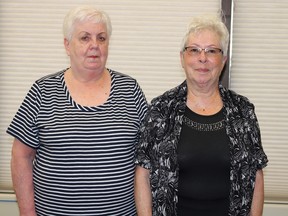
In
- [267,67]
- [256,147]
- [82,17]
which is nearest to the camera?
[82,17]

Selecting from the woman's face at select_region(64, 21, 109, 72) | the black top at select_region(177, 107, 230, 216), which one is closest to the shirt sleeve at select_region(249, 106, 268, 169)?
the black top at select_region(177, 107, 230, 216)

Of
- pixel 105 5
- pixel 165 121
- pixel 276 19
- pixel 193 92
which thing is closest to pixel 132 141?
pixel 165 121

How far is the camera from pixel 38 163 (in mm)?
1895

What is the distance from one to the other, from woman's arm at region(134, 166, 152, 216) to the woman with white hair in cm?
4

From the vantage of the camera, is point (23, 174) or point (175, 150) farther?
point (23, 174)

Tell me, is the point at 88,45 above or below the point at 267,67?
above

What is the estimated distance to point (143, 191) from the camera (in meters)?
1.90

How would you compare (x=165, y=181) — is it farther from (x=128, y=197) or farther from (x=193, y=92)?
(x=193, y=92)

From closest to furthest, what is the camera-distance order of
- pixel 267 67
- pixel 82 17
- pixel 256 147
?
pixel 82 17
pixel 256 147
pixel 267 67

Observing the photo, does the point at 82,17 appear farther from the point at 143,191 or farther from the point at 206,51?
the point at 143,191

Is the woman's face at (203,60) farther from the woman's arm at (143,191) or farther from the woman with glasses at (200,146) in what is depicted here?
the woman's arm at (143,191)

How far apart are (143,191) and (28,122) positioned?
642 mm

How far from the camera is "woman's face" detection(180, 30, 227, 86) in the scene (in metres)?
1.77

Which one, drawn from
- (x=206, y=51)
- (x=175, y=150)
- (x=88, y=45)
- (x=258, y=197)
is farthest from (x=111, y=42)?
(x=258, y=197)
